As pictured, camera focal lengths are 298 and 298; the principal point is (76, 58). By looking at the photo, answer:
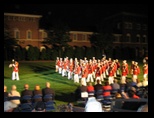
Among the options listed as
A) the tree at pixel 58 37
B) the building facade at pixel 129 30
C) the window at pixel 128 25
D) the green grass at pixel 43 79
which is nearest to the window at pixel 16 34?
the tree at pixel 58 37

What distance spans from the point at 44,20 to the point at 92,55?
13.9 meters

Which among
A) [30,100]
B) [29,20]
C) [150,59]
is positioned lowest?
[30,100]

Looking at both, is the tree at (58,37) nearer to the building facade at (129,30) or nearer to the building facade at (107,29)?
the building facade at (107,29)

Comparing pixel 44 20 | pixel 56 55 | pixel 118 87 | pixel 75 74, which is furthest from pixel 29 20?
pixel 118 87

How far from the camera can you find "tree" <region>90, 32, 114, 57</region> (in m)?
25.9

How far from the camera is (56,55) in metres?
23.0

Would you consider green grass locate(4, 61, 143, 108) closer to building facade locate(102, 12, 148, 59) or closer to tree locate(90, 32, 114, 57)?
building facade locate(102, 12, 148, 59)

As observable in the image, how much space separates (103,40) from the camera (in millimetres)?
27312

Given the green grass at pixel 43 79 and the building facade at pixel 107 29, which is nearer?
the green grass at pixel 43 79

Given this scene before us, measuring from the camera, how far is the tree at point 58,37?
26128 millimetres

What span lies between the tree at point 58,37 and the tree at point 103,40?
2583 millimetres

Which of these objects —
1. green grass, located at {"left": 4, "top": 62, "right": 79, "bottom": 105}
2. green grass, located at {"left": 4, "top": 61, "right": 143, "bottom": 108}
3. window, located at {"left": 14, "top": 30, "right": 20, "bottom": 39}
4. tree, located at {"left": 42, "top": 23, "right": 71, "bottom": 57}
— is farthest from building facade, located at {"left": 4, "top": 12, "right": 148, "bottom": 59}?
green grass, located at {"left": 4, "top": 62, "right": 79, "bottom": 105}

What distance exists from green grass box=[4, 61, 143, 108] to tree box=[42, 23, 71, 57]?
335 centimetres
